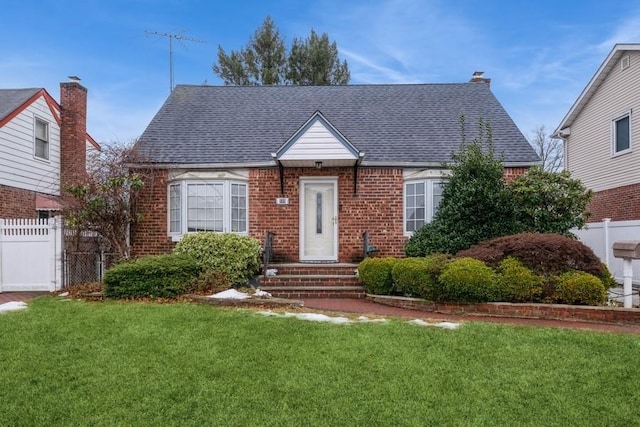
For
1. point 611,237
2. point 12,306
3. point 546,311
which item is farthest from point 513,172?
point 12,306

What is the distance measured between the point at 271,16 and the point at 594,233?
1044 inches

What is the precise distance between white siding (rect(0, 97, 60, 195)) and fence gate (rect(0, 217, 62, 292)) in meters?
3.66

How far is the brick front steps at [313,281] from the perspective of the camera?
10.6m

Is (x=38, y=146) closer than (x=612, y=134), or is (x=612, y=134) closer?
(x=612, y=134)

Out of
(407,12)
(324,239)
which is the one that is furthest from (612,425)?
(407,12)

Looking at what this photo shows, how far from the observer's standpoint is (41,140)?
650 inches

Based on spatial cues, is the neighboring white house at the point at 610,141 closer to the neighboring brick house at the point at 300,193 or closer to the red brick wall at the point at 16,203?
the neighboring brick house at the point at 300,193

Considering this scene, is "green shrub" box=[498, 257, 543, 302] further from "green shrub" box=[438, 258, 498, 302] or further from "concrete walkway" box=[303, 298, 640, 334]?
"concrete walkway" box=[303, 298, 640, 334]

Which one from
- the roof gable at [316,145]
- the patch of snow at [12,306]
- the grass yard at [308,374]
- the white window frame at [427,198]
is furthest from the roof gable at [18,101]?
the white window frame at [427,198]

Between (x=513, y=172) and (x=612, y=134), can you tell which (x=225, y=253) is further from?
(x=612, y=134)

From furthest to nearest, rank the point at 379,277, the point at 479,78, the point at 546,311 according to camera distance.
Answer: the point at 479,78, the point at 379,277, the point at 546,311

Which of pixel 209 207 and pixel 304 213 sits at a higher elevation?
pixel 209 207

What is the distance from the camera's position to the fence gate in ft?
36.2

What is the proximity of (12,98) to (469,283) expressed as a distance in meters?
16.3
